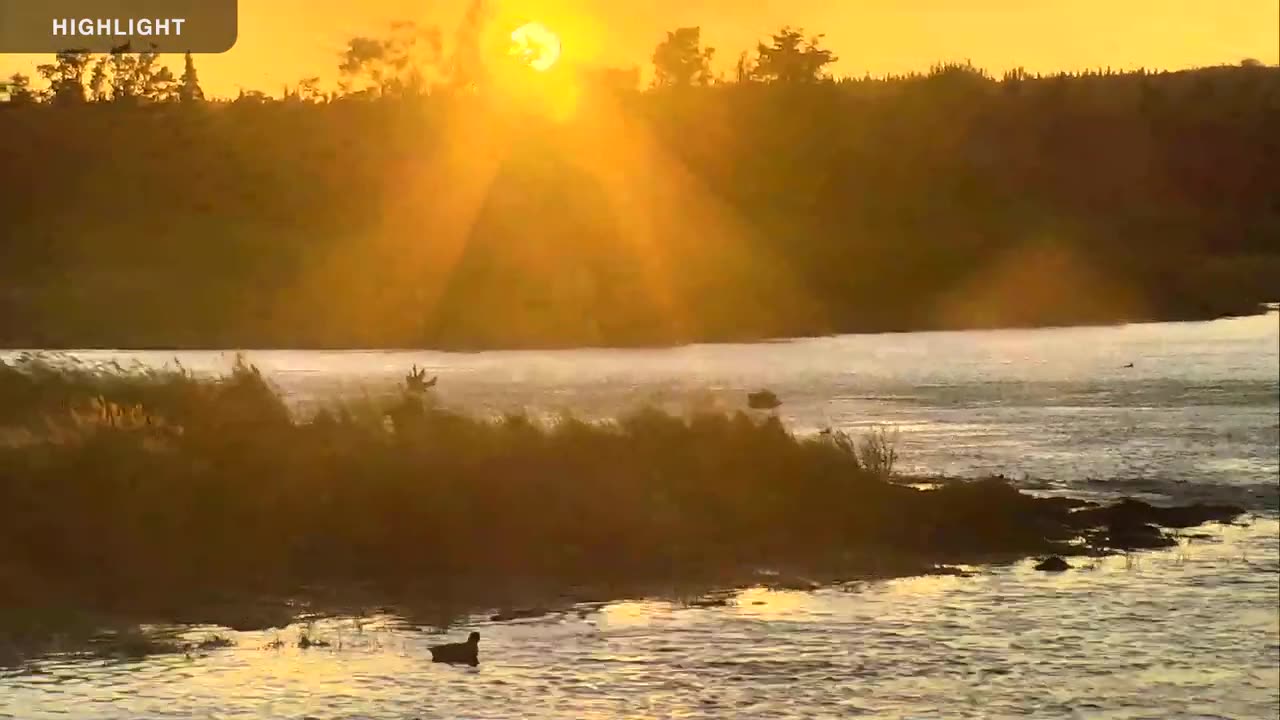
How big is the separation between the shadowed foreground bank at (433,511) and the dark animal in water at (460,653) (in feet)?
8.96

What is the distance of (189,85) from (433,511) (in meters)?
59.2

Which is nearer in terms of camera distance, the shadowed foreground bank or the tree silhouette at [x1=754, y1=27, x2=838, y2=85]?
the shadowed foreground bank

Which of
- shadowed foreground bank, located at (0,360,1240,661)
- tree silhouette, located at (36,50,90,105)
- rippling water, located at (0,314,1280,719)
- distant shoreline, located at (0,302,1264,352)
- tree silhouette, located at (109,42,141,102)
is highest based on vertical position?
tree silhouette, located at (109,42,141,102)

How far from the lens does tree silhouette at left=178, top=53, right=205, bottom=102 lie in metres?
72.0

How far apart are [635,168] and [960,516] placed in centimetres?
6133

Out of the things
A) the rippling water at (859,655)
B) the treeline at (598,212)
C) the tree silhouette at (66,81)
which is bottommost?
the rippling water at (859,655)

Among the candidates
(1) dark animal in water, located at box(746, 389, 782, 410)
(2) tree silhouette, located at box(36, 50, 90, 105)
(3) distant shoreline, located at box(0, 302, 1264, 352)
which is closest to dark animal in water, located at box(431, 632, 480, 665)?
(1) dark animal in water, located at box(746, 389, 782, 410)

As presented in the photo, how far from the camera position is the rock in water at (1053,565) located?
20219mm

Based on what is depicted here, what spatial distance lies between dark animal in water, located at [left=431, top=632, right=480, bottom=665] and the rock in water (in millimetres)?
8336

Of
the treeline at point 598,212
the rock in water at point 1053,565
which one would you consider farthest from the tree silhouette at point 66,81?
the rock in water at point 1053,565

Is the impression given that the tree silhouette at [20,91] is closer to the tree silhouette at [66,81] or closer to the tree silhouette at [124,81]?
the tree silhouette at [66,81]

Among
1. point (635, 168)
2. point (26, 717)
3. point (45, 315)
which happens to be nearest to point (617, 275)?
point (635, 168)
